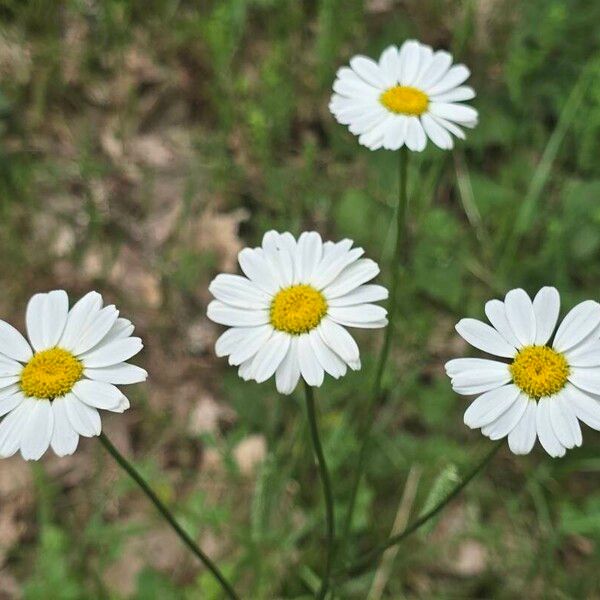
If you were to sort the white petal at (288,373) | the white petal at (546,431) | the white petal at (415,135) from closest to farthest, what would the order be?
the white petal at (546,431), the white petal at (288,373), the white petal at (415,135)

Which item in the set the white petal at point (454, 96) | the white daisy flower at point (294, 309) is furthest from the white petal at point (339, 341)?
the white petal at point (454, 96)

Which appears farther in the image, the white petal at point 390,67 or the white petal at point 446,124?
the white petal at point 390,67

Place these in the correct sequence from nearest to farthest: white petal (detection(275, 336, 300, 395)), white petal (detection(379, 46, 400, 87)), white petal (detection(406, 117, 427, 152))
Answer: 1. white petal (detection(275, 336, 300, 395))
2. white petal (detection(406, 117, 427, 152))
3. white petal (detection(379, 46, 400, 87))

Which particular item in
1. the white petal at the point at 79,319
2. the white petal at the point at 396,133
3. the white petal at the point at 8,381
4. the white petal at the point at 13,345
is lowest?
the white petal at the point at 8,381

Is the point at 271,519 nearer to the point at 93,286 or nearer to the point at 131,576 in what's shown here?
the point at 131,576

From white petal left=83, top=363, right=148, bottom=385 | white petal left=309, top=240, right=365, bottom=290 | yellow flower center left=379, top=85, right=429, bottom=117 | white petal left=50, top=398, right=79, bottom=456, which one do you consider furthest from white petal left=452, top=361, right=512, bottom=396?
yellow flower center left=379, top=85, right=429, bottom=117

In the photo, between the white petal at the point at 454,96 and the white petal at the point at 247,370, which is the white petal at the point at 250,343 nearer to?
the white petal at the point at 247,370

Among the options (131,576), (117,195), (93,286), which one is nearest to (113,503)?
(131,576)

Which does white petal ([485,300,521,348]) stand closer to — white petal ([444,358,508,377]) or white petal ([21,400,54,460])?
white petal ([444,358,508,377])
